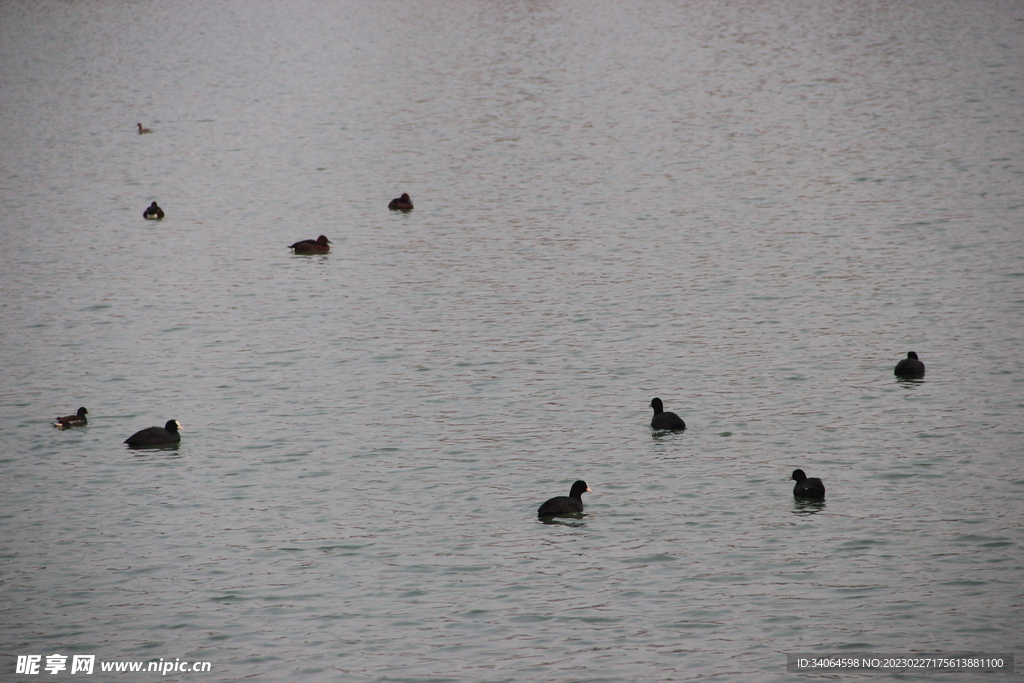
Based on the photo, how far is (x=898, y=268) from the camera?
34.2 m

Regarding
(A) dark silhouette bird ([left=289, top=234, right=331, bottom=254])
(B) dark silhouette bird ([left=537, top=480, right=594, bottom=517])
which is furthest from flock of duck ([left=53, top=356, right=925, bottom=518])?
(A) dark silhouette bird ([left=289, top=234, right=331, bottom=254])

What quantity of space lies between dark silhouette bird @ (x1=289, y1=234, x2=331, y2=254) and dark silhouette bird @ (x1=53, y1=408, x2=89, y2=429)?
14.5 meters

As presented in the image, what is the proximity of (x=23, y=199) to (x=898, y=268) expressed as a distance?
107ft

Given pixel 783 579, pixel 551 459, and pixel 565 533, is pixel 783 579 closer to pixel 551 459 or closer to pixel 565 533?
pixel 565 533

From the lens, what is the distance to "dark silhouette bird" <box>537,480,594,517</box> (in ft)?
65.0

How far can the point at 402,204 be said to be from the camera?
141 ft

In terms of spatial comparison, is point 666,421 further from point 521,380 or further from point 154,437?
point 154,437

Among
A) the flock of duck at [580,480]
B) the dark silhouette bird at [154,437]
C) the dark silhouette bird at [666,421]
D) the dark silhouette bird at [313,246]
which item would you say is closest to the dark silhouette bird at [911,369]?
the flock of duck at [580,480]

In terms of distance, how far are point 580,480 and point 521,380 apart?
6.93 metres

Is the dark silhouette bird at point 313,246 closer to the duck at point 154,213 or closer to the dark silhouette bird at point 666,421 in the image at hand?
the duck at point 154,213

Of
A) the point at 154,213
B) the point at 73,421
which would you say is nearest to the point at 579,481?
the point at 73,421

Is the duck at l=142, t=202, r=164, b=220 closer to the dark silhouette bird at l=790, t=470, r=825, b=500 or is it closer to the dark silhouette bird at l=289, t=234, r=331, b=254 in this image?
the dark silhouette bird at l=289, t=234, r=331, b=254

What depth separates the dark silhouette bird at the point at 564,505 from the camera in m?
19.8

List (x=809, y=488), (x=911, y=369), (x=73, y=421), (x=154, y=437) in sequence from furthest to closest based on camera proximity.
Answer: (x=911, y=369), (x=73, y=421), (x=154, y=437), (x=809, y=488)
